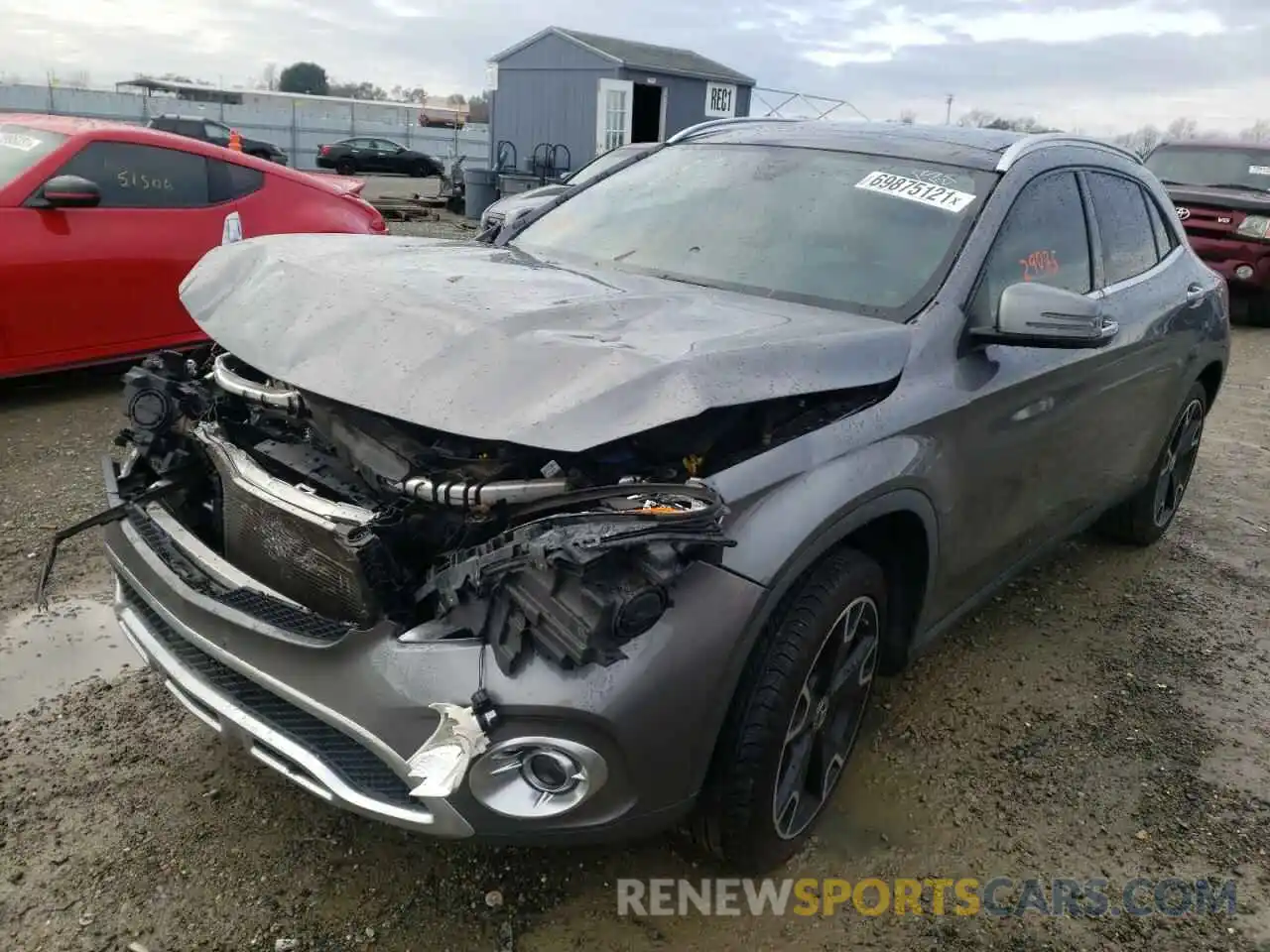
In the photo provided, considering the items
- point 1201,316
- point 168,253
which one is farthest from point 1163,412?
point 168,253

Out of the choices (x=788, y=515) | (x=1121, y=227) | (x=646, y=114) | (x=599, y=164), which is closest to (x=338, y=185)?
(x=599, y=164)

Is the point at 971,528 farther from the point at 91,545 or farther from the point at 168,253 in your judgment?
the point at 168,253

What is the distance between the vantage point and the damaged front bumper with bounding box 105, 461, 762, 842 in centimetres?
188

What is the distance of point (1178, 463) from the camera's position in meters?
4.77

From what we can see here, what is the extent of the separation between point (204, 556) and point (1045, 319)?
2.25 metres

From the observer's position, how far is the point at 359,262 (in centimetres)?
288

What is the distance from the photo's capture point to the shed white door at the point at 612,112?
2038cm

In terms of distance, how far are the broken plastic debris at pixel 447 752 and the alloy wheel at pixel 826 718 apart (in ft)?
2.43

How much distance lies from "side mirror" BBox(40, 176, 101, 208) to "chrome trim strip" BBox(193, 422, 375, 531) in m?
3.65

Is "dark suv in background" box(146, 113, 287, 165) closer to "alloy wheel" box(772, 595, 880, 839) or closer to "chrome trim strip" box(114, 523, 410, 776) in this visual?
"chrome trim strip" box(114, 523, 410, 776)

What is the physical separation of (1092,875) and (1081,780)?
0.43 metres

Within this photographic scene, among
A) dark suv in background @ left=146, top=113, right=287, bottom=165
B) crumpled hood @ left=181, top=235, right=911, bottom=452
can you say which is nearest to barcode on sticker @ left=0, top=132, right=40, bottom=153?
crumpled hood @ left=181, top=235, right=911, bottom=452

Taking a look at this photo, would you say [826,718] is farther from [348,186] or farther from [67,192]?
[348,186]

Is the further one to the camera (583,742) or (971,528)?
(971,528)
